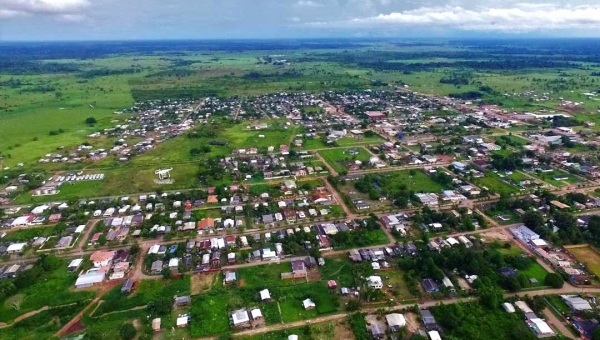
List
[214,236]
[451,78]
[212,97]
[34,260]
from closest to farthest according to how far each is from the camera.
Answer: [34,260] → [214,236] → [212,97] → [451,78]

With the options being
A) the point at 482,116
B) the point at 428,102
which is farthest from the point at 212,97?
the point at 482,116

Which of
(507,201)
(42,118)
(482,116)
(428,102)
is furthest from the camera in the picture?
(428,102)

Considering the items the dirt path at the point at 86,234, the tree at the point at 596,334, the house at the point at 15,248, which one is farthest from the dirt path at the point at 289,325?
the house at the point at 15,248

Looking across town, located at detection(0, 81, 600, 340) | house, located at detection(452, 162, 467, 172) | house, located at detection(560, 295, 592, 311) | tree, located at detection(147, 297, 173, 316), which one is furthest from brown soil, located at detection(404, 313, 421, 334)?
house, located at detection(452, 162, 467, 172)

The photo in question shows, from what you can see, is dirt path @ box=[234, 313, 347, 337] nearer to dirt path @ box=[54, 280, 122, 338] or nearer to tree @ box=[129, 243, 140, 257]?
dirt path @ box=[54, 280, 122, 338]

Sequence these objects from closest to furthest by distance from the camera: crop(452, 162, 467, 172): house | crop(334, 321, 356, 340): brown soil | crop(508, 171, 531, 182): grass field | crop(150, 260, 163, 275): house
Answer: crop(334, 321, 356, 340): brown soil
crop(150, 260, 163, 275): house
crop(508, 171, 531, 182): grass field
crop(452, 162, 467, 172): house

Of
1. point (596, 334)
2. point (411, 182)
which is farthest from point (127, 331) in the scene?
point (411, 182)

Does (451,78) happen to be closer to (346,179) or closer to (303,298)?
(346,179)
